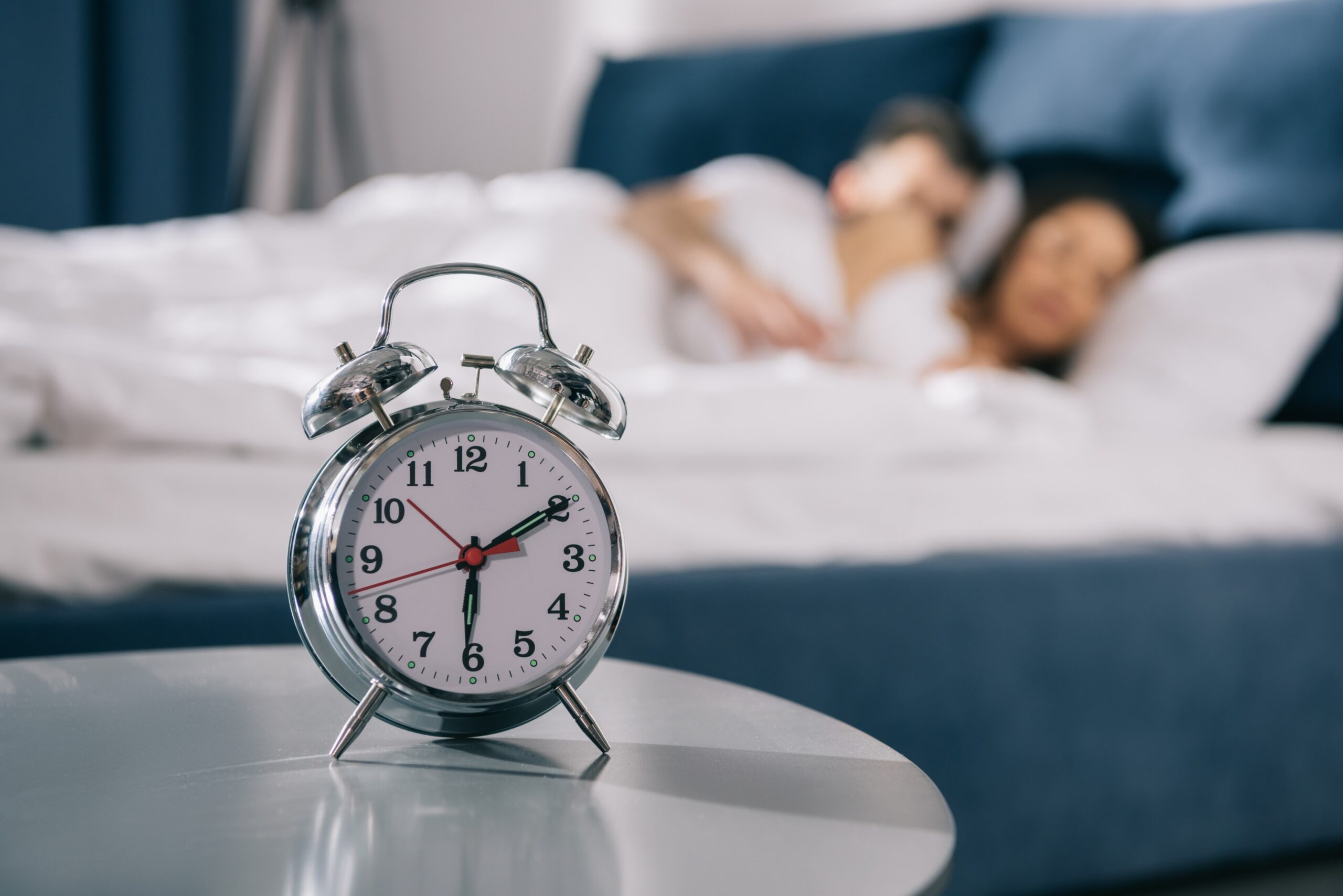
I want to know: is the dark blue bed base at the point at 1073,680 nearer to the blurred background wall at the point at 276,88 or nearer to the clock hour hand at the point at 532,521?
the clock hour hand at the point at 532,521

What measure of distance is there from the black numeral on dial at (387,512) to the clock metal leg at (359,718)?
3.0 inches

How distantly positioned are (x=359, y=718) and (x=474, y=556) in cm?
9

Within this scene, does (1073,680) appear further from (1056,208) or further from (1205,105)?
(1205,105)

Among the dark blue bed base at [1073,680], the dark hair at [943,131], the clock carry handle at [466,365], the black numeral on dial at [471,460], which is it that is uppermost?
the dark hair at [943,131]

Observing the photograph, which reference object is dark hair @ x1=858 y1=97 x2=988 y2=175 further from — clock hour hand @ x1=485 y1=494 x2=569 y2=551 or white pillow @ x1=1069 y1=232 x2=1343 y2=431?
clock hour hand @ x1=485 y1=494 x2=569 y2=551

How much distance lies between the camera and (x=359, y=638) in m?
0.60

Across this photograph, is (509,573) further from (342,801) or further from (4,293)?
(4,293)

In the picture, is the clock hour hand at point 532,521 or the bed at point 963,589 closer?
the clock hour hand at point 532,521

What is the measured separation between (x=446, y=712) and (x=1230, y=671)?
1.11 meters

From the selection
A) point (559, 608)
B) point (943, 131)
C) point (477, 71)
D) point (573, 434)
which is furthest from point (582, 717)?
point (477, 71)

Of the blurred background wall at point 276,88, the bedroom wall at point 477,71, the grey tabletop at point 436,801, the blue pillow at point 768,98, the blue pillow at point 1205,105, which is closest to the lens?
the grey tabletop at point 436,801

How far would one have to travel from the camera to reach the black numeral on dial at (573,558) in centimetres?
63

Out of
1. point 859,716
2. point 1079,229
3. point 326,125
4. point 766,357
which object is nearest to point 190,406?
point 859,716

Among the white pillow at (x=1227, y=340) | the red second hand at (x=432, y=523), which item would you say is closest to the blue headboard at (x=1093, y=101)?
the white pillow at (x=1227, y=340)
